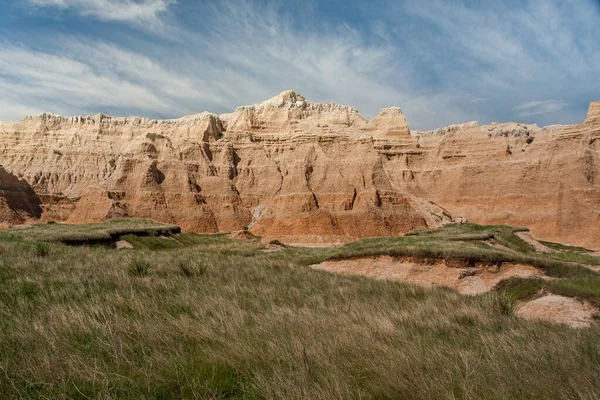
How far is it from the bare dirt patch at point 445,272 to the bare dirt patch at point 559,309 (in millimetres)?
3725

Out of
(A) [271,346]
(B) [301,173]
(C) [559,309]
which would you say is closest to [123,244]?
(C) [559,309]

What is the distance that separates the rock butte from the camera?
5828 cm

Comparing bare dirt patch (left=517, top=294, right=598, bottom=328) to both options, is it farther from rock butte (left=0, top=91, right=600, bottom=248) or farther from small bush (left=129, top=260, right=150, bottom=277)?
rock butte (left=0, top=91, right=600, bottom=248)

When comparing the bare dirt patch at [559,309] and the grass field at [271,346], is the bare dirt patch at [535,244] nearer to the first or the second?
the bare dirt patch at [559,309]

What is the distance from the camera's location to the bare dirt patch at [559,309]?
890cm

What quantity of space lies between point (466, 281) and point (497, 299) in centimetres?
934

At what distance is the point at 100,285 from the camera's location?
25.8 ft

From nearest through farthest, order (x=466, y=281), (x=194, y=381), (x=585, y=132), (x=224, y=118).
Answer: (x=194, y=381) < (x=466, y=281) < (x=585, y=132) < (x=224, y=118)

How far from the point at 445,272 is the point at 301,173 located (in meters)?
50.5

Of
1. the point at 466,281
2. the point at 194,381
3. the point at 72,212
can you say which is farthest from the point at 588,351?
the point at 72,212

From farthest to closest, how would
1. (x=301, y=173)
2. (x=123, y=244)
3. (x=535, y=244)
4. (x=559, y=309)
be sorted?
(x=301, y=173) < (x=535, y=244) < (x=123, y=244) < (x=559, y=309)

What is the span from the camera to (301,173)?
6612cm

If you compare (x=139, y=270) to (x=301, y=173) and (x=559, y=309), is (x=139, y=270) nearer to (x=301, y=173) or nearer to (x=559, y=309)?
(x=559, y=309)

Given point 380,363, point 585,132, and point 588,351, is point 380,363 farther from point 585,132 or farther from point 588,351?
point 585,132
